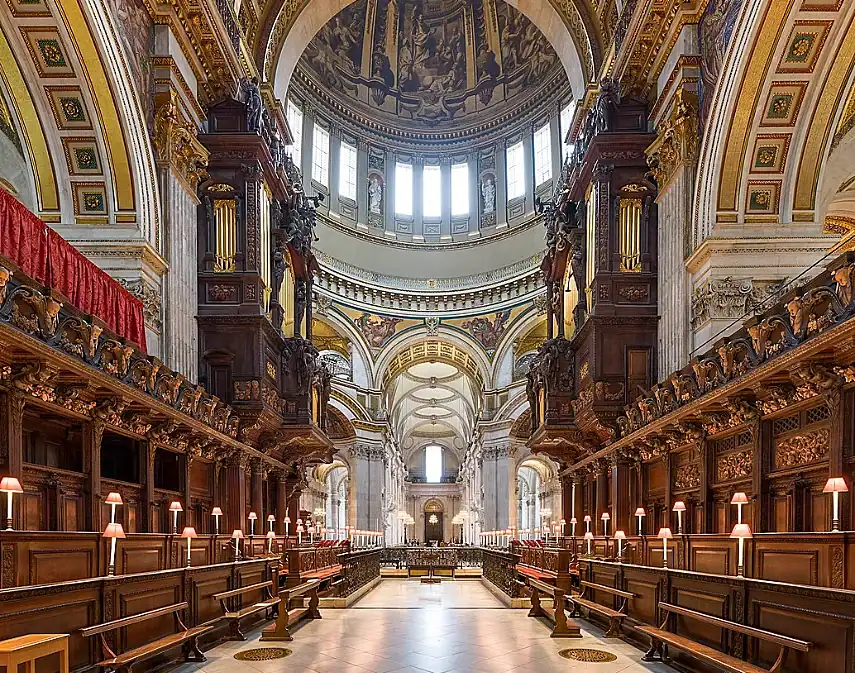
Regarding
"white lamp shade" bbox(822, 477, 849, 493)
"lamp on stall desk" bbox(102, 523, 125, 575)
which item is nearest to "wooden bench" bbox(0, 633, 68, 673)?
"lamp on stall desk" bbox(102, 523, 125, 575)

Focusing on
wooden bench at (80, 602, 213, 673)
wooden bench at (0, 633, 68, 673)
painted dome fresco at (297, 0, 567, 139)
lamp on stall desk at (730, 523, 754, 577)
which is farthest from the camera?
painted dome fresco at (297, 0, 567, 139)

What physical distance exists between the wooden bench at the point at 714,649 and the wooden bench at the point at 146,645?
472 centimetres

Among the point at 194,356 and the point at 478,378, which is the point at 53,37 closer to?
the point at 194,356

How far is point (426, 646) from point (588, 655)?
2.05 m

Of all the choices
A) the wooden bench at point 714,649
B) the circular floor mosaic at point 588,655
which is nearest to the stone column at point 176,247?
the circular floor mosaic at point 588,655

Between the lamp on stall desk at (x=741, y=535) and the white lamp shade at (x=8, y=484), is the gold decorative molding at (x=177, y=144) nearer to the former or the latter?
the white lamp shade at (x=8, y=484)

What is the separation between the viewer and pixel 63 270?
371 inches

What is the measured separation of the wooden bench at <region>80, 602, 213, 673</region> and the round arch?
1306cm

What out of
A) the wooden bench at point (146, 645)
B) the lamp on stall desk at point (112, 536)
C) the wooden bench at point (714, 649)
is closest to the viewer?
the wooden bench at point (714, 649)

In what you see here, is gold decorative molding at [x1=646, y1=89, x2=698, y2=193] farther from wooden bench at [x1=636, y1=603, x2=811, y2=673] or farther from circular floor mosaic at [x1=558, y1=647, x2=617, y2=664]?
circular floor mosaic at [x1=558, y1=647, x2=617, y2=664]

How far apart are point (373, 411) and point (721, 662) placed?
31.0 meters

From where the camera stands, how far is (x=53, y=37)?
10.7m

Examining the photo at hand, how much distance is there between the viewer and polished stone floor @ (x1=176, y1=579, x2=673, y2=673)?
8008 mm

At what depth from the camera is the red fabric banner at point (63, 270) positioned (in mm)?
8406
